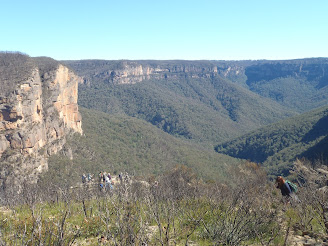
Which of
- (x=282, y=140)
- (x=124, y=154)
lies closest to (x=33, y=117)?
(x=124, y=154)

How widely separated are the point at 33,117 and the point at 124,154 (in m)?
22.9

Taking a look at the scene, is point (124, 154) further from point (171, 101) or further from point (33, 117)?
point (171, 101)

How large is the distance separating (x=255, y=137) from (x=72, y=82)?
63380 mm

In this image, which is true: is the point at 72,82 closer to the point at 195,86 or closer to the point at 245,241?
the point at 245,241

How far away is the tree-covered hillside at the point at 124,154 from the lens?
4968cm

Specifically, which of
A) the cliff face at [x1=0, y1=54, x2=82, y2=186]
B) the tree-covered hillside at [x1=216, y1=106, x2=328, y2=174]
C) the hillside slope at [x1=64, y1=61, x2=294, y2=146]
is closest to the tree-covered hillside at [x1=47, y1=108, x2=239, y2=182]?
the cliff face at [x1=0, y1=54, x2=82, y2=186]

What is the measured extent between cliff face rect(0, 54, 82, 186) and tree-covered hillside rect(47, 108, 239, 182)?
321cm

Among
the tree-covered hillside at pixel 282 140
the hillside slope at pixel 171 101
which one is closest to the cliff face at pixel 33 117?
the tree-covered hillside at pixel 282 140

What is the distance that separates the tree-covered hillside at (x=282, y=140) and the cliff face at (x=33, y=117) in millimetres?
48604

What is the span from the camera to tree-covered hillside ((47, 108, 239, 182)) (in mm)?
49678

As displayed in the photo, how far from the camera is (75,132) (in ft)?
195

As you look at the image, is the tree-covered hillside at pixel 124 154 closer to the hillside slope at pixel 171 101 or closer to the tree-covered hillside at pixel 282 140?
the tree-covered hillside at pixel 282 140

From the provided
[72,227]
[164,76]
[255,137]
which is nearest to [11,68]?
[72,227]

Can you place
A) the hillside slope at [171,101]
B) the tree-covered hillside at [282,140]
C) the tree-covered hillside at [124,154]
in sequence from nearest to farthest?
the tree-covered hillside at [124,154] < the tree-covered hillside at [282,140] < the hillside slope at [171,101]
